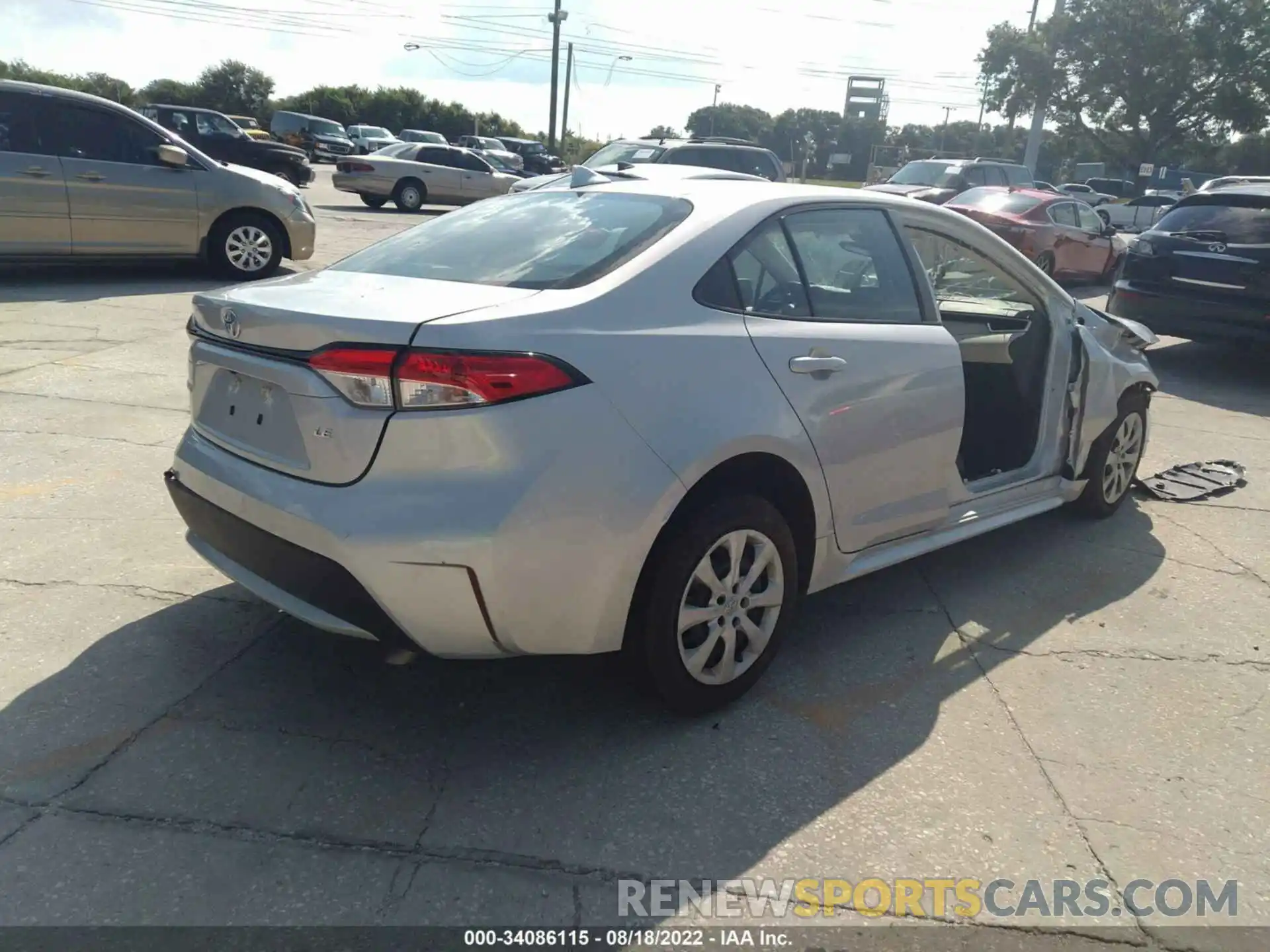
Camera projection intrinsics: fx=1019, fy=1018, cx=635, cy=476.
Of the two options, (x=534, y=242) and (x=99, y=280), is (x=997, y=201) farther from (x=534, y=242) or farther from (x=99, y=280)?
(x=534, y=242)

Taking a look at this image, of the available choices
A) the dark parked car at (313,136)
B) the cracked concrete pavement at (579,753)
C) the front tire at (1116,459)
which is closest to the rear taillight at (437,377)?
the cracked concrete pavement at (579,753)

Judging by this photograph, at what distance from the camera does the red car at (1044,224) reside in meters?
14.5

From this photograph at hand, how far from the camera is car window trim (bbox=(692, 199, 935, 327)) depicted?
10.4ft

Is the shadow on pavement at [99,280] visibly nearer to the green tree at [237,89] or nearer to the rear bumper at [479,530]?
the rear bumper at [479,530]

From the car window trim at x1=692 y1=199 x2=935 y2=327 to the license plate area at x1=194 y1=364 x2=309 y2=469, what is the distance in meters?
1.23

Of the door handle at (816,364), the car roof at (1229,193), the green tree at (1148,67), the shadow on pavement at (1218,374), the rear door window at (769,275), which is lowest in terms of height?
the shadow on pavement at (1218,374)

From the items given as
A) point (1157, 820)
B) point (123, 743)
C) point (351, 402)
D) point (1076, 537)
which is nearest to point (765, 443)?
point (351, 402)

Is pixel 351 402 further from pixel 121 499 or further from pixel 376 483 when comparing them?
pixel 121 499

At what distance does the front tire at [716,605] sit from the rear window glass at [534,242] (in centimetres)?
82

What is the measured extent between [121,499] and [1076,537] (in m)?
4.58

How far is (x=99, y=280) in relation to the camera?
33.9ft

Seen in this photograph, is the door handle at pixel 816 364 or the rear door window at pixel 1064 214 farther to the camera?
the rear door window at pixel 1064 214

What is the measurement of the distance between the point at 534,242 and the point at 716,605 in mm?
1294

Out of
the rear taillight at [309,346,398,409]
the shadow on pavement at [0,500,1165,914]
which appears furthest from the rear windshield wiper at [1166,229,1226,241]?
the rear taillight at [309,346,398,409]
